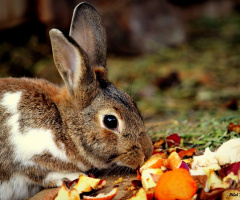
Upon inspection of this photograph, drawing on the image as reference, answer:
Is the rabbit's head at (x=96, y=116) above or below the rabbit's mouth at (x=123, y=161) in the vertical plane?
above

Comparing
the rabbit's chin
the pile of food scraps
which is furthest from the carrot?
the rabbit's chin

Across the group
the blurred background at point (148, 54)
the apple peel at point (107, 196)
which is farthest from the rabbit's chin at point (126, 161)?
the blurred background at point (148, 54)

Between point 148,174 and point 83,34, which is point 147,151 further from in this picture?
point 83,34

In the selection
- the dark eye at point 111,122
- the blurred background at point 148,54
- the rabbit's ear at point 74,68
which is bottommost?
the blurred background at point 148,54

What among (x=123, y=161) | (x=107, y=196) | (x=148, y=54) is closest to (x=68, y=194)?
(x=107, y=196)

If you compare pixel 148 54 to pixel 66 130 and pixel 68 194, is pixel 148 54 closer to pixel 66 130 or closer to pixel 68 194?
pixel 66 130

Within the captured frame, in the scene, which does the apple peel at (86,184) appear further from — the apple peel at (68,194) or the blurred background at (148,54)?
the blurred background at (148,54)

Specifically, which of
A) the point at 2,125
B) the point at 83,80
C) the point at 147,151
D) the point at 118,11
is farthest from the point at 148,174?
the point at 118,11

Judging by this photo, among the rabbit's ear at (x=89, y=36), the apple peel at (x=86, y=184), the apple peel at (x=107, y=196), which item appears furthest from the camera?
the rabbit's ear at (x=89, y=36)
